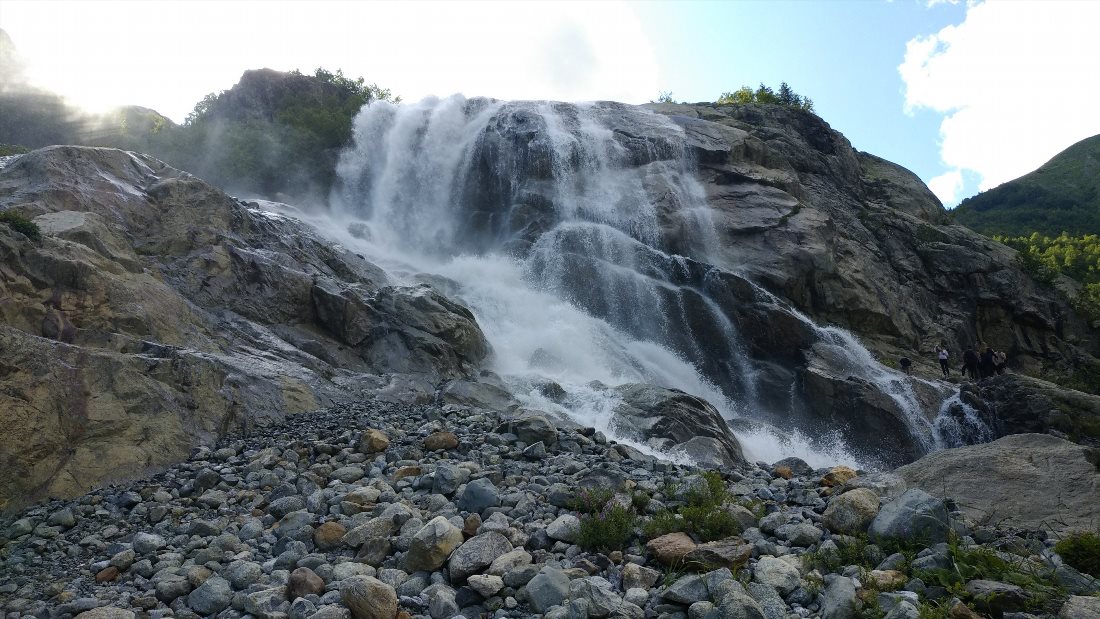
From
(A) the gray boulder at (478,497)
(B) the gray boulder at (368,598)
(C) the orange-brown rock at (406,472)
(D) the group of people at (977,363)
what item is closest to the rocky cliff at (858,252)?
(D) the group of people at (977,363)

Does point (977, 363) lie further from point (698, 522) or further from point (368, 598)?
point (368, 598)

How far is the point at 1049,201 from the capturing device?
283 feet

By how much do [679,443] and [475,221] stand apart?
62.9ft

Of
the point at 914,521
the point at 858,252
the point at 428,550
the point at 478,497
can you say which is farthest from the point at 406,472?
the point at 858,252

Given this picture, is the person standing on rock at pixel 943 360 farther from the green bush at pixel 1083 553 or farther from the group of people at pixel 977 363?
the green bush at pixel 1083 553

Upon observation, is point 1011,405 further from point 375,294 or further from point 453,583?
point 453,583

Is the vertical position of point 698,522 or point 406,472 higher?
point 698,522

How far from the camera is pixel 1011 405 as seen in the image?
18.9 meters

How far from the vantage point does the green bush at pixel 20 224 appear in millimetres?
10312

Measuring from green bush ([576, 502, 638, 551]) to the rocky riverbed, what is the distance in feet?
0.13

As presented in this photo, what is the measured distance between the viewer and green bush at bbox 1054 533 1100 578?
17.9 ft

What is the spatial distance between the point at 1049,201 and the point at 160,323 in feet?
338

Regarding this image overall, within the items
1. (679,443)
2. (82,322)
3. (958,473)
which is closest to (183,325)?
(82,322)

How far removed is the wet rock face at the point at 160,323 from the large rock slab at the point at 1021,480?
30.4 feet
